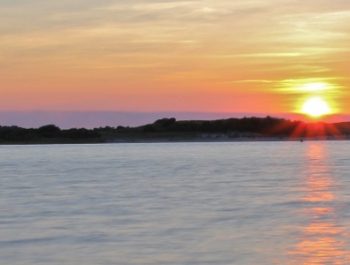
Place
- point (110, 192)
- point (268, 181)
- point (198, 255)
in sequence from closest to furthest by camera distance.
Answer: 1. point (198, 255)
2. point (110, 192)
3. point (268, 181)

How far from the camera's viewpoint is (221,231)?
22516mm

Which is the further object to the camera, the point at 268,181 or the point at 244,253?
the point at 268,181

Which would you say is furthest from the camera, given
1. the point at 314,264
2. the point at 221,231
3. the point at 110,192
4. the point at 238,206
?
the point at 110,192

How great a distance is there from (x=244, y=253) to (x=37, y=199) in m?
14.3

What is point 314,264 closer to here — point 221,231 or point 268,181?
point 221,231

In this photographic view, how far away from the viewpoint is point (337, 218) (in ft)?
83.0

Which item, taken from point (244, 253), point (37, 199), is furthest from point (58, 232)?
point (37, 199)

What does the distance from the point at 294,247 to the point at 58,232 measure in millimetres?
5853

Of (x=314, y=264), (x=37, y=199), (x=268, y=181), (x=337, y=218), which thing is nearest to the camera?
(x=314, y=264)

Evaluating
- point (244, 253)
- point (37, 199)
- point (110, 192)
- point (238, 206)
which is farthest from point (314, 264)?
point (110, 192)

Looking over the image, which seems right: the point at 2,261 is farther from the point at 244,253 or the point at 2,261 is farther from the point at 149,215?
the point at 149,215

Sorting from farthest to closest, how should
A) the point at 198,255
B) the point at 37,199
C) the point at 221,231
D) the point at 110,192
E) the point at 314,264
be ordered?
the point at 110,192 → the point at 37,199 → the point at 221,231 → the point at 198,255 → the point at 314,264

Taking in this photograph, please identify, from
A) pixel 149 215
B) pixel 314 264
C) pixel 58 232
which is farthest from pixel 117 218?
pixel 314 264

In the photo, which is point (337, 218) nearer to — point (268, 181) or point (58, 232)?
point (58, 232)
